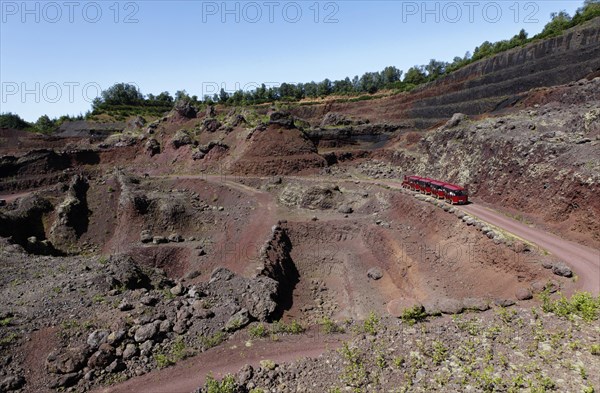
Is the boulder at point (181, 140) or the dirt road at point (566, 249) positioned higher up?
the boulder at point (181, 140)

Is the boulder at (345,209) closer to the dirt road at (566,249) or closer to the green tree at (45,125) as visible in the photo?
the dirt road at (566,249)

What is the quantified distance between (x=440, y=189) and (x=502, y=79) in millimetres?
40812

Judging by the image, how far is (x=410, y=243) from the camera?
91.7 ft


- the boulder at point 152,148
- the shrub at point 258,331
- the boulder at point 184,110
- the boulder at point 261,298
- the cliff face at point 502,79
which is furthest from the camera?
the boulder at point 184,110

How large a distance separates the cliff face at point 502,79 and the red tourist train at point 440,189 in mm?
27789

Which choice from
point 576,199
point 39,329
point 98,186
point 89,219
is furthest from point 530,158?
point 98,186

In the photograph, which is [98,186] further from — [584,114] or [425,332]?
[584,114]

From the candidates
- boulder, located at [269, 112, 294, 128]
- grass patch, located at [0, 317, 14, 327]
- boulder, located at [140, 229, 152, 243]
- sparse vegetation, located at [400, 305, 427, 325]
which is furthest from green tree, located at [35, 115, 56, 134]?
sparse vegetation, located at [400, 305, 427, 325]

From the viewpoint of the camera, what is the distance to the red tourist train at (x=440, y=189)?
94.5 feet

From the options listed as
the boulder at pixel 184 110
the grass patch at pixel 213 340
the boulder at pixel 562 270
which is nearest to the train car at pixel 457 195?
the boulder at pixel 562 270

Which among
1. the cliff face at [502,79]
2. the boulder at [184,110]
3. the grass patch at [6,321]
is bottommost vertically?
the grass patch at [6,321]

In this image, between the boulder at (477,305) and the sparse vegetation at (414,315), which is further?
the boulder at (477,305)

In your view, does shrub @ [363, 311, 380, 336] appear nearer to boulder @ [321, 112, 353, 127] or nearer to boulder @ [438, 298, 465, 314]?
boulder @ [438, 298, 465, 314]

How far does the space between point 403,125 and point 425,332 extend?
56.8 meters
